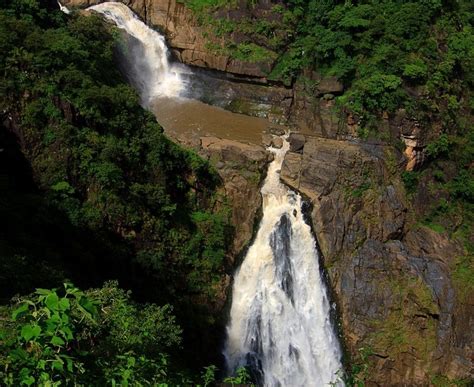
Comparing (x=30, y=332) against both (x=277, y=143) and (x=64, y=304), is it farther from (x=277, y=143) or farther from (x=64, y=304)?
(x=277, y=143)

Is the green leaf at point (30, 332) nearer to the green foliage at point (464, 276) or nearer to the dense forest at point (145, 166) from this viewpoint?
the dense forest at point (145, 166)

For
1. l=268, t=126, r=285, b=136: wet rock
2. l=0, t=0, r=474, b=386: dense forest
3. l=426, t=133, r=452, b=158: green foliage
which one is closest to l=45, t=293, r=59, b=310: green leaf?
l=0, t=0, r=474, b=386: dense forest

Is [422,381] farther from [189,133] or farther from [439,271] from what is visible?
[189,133]

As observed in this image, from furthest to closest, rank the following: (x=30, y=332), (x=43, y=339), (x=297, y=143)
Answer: (x=297, y=143) → (x=43, y=339) → (x=30, y=332)

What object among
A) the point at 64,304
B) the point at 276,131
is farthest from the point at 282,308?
the point at 64,304

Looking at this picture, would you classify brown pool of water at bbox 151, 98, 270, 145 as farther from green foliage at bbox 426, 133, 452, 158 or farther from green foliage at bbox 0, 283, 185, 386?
green foliage at bbox 0, 283, 185, 386
